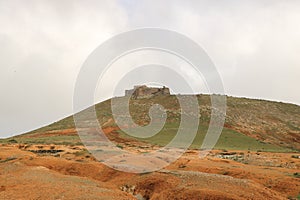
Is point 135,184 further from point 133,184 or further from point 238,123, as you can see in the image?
point 238,123

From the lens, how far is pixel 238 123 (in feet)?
246

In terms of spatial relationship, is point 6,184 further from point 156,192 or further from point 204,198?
point 204,198

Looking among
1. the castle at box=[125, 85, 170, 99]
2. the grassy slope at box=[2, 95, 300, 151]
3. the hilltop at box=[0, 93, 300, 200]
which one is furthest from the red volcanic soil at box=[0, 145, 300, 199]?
the castle at box=[125, 85, 170, 99]

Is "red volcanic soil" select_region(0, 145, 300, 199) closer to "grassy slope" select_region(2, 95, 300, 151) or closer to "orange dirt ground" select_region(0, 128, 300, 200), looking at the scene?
"orange dirt ground" select_region(0, 128, 300, 200)

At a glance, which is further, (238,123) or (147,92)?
(147,92)

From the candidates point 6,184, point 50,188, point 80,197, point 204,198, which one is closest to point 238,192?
point 204,198

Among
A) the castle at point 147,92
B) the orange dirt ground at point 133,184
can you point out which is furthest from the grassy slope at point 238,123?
the orange dirt ground at point 133,184

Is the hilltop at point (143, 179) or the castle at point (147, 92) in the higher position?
the castle at point (147, 92)

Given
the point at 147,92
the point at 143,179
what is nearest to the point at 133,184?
the point at 143,179

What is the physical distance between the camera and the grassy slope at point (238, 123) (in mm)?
60159

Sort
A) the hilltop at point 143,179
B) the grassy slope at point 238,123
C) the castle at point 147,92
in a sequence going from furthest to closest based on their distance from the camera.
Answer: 1. the castle at point 147,92
2. the grassy slope at point 238,123
3. the hilltop at point 143,179

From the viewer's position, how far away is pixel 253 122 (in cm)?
7756

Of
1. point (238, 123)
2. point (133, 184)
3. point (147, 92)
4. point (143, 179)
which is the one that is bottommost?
point (133, 184)

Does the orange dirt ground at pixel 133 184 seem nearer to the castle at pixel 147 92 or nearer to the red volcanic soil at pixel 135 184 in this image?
the red volcanic soil at pixel 135 184
